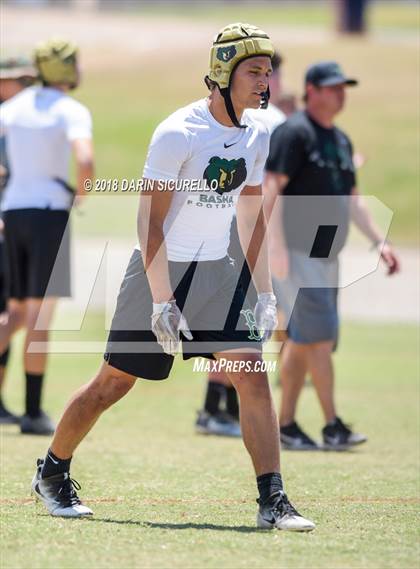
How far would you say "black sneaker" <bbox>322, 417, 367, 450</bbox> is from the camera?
336 inches

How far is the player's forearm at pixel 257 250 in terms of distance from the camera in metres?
6.11

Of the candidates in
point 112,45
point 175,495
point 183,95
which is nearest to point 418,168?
point 183,95

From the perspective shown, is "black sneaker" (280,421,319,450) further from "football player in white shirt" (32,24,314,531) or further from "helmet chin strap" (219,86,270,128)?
"helmet chin strap" (219,86,270,128)

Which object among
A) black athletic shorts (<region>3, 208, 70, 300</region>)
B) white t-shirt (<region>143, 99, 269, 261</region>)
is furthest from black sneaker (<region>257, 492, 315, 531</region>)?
black athletic shorts (<region>3, 208, 70, 300</region>)

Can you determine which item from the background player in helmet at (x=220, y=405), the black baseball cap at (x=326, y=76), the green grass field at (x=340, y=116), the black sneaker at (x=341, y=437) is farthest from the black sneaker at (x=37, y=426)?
the green grass field at (x=340, y=116)

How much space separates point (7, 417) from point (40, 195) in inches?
67.6

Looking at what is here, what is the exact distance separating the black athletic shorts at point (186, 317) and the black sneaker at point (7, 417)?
147 inches

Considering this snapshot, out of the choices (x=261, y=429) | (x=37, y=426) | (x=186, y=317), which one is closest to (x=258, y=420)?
(x=261, y=429)

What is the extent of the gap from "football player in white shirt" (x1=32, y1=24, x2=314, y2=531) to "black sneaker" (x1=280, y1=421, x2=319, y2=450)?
8.91ft

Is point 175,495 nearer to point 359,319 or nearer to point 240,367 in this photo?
point 240,367

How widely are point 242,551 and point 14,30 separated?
129 ft

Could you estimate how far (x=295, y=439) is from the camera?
8.61 metres

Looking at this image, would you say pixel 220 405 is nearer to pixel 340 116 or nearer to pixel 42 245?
pixel 42 245

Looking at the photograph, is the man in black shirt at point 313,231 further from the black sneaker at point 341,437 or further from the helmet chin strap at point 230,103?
the helmet chin strap at point 230,103
